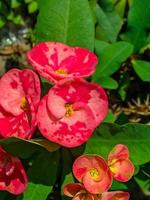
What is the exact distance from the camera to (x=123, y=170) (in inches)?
57.9

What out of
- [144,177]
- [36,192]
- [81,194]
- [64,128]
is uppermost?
[64,128]

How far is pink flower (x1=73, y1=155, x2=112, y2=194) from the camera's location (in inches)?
55.7

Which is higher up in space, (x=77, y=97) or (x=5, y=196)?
(x=77, y=97)

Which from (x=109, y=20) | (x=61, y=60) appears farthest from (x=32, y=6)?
(x=61, y=60)

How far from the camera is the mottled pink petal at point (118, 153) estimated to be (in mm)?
1468

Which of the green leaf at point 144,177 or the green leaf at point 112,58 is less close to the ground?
the green leaf at point 112,58

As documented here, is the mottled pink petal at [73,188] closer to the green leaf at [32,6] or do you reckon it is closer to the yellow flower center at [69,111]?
the yellow flower center at [69,111]

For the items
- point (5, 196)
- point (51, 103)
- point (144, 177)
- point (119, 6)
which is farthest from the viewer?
point (119, 6)

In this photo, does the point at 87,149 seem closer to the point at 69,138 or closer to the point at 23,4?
the point at 69,138

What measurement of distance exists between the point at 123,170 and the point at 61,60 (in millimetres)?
368

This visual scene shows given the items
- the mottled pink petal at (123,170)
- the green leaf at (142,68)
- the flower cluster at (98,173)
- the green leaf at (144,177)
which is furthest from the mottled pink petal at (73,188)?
the green leaf at (142,68)

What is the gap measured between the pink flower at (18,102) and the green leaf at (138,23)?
0.87m

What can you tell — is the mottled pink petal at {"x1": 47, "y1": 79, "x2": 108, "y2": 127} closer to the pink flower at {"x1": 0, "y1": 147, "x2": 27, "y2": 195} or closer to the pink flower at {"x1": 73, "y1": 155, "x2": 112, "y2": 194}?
the pink flower at {"x1": 73, "y1": 155, "x2": 112, "y2": 194}

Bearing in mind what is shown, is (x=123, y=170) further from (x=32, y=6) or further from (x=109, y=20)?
(x=32, y=6)
